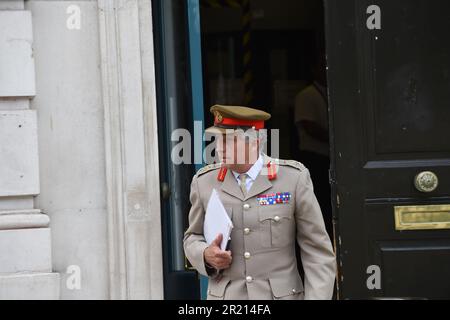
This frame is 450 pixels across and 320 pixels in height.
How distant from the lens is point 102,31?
20.6ft

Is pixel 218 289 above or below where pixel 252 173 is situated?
below

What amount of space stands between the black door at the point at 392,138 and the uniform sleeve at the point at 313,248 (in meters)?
1.74

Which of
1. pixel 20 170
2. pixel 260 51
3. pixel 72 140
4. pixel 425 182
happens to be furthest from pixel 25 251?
pixel 260 51

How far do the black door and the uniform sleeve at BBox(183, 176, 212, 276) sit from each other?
5.79 ft

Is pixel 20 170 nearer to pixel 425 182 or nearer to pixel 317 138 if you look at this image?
pixel 425 182

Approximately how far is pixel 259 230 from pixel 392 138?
199 cm

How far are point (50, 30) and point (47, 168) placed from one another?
2.93 ft

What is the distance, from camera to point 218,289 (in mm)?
4715

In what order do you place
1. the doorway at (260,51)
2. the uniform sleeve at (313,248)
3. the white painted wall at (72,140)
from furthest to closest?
the doorway at (260,51) < the white painted wall at (72,140) < the uniform sleeve at (313,248)

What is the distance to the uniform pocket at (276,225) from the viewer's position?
466cm

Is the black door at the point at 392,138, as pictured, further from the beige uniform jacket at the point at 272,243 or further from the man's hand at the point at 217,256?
the man's hand at the point at 217,256

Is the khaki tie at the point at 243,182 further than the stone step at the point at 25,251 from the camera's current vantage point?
No

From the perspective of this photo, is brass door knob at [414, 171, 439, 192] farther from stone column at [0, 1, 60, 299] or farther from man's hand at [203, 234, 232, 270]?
stone column at [0, 1, 60, 299]

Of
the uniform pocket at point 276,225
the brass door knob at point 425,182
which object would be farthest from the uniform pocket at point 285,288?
the brass door knob at point 425,182
